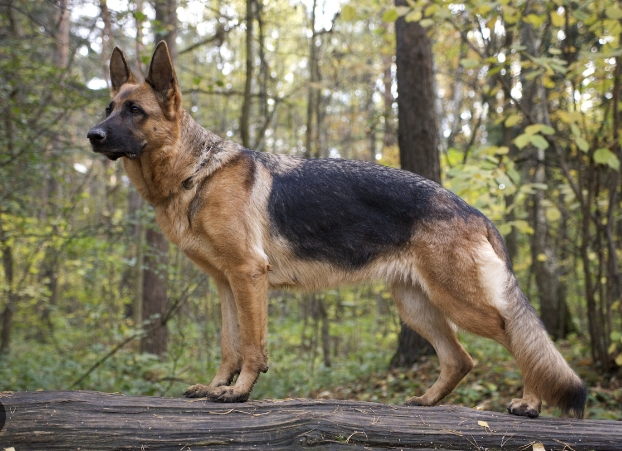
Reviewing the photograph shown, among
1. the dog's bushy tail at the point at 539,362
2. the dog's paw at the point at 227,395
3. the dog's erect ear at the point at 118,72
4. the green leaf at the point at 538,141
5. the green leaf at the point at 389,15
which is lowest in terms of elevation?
the dog's paw at the point at 227,395

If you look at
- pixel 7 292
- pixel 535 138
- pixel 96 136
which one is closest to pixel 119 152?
pixel 96 136

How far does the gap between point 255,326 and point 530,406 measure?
2086mm

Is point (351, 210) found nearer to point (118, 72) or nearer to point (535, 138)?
point (118, 72)

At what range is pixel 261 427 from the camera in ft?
10.2

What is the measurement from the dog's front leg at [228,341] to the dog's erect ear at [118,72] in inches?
75.3

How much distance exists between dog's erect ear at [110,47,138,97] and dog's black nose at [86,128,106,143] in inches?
30.0

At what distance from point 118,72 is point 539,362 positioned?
4.14m

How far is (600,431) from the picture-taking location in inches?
127

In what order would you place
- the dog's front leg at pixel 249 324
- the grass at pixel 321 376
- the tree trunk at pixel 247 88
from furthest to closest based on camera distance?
the tree trunk at pixel 247 88 → the grass at pixel 321 376 → the dog's front leg at pixel 249 324

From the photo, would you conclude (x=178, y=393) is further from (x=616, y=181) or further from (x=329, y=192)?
(x=616, y=181)

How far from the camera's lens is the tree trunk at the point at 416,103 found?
730cm

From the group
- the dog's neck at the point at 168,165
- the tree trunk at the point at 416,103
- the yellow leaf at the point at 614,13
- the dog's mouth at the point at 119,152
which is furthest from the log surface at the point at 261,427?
the tree trunk at the point at 416,103

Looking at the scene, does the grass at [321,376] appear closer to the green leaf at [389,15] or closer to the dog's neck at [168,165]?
the dog's neck at [168,165]

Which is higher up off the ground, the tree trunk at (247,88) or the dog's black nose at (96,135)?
the tree trunk at (247,88)
